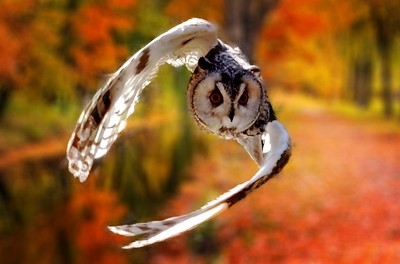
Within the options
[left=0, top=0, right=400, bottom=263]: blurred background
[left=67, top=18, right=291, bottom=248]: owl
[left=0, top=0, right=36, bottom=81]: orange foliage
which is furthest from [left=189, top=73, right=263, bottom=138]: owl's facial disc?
[left=0, top=0, right=36, bottom=81]: orange foliage

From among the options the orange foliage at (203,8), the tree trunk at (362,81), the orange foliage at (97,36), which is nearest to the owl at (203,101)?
the orange foliage at (97,36)

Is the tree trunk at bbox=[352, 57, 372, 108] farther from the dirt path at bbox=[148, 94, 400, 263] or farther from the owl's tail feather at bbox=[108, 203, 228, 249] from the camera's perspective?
the owl's tail feather at bbox=[108, 203, 228, 249]

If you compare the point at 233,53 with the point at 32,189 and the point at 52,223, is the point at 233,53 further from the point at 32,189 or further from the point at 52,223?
the point at 32,189

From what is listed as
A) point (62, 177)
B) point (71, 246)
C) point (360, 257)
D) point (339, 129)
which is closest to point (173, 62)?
point (360, 257)

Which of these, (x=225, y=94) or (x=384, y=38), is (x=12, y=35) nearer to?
(x=384, y=38)

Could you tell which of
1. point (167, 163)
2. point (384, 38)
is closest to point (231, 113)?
point (167, 163)

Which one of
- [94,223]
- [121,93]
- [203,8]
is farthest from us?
[203,8]

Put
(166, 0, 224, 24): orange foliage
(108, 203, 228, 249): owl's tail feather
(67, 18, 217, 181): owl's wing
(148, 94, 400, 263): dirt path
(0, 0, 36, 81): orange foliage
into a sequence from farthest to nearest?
(166, 0, 224, 24): orange foliage < (0, 0, 36, 81): orange foliage < (148, 94, 400, 263): dirt path < (67, 18, 217, 181): owl's wing < (108, 203, 228, 249): owl's tail feather
